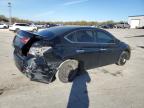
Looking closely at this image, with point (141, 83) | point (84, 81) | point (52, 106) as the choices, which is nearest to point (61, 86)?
point (84, 81)

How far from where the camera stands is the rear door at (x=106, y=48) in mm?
7272

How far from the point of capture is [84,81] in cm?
652

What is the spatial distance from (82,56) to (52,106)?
7.61ft

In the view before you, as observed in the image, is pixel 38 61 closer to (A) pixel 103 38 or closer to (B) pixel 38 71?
(B) pixel 38 71

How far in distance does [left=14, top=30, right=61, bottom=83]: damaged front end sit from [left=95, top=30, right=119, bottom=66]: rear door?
204 cm

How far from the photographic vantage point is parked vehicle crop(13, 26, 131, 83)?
5707 millimetres

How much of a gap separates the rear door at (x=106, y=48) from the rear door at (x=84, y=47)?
246 millimetres


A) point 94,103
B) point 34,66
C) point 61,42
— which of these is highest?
point 61,42

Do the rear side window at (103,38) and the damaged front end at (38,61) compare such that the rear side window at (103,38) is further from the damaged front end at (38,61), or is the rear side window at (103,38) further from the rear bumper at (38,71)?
the rear bumper at (38,71)

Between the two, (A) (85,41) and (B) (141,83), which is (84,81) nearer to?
(A) (85,41)

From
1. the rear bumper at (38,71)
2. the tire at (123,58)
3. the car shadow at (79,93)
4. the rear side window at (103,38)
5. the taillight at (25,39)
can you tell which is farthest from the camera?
the tire at (123,58)

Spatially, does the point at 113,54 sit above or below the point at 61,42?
below

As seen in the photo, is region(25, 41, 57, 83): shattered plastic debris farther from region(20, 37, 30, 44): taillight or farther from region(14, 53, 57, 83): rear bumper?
region(20, 37, 30, 44): taillight

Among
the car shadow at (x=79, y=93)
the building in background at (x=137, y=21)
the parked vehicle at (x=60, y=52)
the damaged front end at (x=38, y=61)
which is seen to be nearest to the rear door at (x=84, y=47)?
the parked vehicle at (x=60, y=52)
